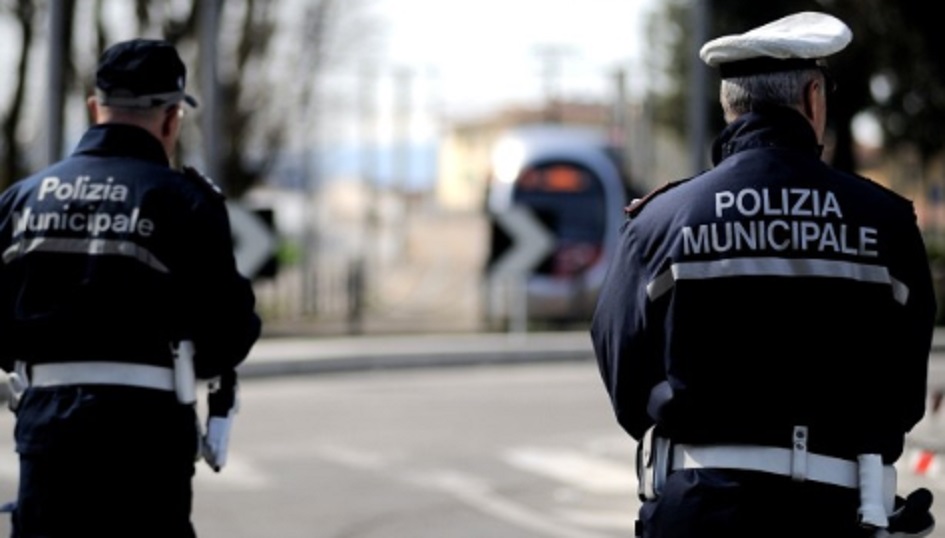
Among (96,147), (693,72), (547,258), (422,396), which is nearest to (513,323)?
(547,258)

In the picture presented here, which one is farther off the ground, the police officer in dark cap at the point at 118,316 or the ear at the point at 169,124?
the ear at the point at 169,124

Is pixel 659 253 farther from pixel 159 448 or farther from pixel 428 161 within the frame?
pixel 428 161

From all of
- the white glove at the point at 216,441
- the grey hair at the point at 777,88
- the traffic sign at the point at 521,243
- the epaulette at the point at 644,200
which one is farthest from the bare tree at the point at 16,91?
the grey hair at the point at 777,88

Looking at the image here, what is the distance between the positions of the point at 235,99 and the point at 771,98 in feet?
94.7

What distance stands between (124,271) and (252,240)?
591 inches

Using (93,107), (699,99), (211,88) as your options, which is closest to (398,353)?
(211,88)

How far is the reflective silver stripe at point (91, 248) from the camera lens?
470cm

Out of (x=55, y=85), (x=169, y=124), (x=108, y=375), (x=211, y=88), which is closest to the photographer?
(x=108, y=375)

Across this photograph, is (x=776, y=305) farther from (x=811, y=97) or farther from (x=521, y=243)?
(x=521, y=243)

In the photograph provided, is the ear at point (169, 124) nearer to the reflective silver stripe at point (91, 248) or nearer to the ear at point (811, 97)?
the reflective silver stripe at point (91, 248)

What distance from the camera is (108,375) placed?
4621 mm

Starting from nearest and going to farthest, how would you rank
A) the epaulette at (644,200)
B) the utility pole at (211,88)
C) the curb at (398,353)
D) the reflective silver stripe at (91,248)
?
Result: the epaulette at (644,200)
the reflective silver stripe at (91,248)
the curb at (398,353)
the utility pole at (211,88)

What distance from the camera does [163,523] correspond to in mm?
4578

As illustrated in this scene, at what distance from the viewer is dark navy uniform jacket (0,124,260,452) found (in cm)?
467
